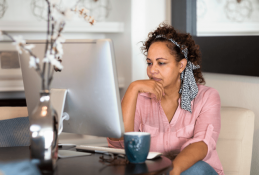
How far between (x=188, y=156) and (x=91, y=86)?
0.53 m

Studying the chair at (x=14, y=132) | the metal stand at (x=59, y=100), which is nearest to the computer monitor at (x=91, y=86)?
the metal stand at (x=59, y=100)

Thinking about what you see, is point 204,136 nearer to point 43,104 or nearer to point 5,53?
point 43,104

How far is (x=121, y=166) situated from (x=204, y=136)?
0.58m

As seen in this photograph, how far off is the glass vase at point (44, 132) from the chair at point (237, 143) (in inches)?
39.3

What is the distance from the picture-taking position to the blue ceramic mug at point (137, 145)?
0.99 metres

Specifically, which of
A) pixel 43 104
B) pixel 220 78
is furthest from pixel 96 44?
pixel 220 78

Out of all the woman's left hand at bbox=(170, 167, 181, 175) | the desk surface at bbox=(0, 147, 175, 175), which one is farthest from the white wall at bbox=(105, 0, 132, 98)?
the desk surface at bbox=(0, 147, 175, 175)

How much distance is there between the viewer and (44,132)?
3.08 feet

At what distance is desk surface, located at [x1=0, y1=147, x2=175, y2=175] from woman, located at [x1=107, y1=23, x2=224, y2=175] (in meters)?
0.35

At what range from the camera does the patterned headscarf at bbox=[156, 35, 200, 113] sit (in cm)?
165

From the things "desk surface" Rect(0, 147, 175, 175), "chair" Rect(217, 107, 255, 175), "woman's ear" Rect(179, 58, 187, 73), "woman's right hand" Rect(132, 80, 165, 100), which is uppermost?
"woman's ear" Rect(179, 58, 187, 73)

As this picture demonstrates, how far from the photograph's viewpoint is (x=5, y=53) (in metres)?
2.72

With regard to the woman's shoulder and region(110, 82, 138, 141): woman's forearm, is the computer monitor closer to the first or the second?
region(110, 82, 138, 141): woman's forearm

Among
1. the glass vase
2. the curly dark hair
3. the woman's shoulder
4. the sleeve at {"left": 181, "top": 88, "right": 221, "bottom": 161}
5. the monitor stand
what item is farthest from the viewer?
the curly dark hair
